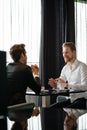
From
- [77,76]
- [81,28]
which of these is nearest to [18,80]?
[77,76]

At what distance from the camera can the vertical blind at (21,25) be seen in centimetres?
546

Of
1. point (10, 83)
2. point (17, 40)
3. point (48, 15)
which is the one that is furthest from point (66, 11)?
point (10, 83)

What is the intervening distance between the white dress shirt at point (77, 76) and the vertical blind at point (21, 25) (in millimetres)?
1254

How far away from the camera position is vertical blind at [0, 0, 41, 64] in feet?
17.9

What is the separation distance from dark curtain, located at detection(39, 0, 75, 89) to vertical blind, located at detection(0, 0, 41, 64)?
0.51 feet

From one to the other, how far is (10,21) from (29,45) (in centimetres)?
60

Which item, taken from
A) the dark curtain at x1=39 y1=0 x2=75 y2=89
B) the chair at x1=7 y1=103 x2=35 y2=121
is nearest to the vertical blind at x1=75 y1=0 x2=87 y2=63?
the dark curtain at x1=39 y1=0 x2=75 y2=89

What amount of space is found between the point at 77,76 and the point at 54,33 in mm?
2158

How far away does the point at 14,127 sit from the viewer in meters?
1.45

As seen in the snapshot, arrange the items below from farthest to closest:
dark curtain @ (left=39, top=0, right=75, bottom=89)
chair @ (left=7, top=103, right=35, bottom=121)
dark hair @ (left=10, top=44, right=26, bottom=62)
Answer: dark curtain @ (left=39, top=0, right=75, bottom=89), dark hair @ (left=10, top=44, right=26, bottom=62), chair @ (left=7, top=103, right=35, bottom=121)

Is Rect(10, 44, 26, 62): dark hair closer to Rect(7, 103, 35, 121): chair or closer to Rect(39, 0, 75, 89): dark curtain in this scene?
Rect(7, 103, 35, 121): chair

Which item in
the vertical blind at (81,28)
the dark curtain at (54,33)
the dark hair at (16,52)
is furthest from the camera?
the vertical blind at (81,28)

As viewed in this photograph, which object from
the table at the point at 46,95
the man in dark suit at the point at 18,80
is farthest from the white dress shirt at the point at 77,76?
the man in dark suit at the point at 18,80

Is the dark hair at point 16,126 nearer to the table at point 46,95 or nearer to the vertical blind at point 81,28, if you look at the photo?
the table at point 46,95
